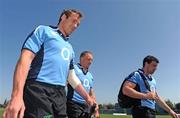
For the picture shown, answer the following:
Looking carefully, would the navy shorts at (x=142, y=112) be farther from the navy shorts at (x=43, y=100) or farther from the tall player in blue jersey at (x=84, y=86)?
the navy shorts at (x=43, y=100)

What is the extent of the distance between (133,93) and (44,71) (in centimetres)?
329

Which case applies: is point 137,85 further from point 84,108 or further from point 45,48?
point 45,48

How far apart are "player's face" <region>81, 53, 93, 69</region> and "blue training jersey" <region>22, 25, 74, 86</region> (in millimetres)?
4662

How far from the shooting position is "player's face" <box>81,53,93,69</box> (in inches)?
395

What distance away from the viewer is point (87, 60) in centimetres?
1008

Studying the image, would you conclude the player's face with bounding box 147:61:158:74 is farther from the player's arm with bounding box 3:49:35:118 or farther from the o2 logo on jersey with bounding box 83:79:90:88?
the player's arm with bounding box 3:49:35:118

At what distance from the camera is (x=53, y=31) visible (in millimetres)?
5363

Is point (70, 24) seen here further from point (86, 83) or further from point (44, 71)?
point (86, 83)

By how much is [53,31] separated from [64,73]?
1.75ft

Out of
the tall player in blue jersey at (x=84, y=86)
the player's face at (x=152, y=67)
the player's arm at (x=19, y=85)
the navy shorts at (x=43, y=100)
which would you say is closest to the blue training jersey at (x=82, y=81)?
the tall player in blue jersey at (x=84, y=86)

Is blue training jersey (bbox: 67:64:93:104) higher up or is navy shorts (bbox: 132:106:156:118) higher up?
blue training jersey (bbox: 67:64:93:104)

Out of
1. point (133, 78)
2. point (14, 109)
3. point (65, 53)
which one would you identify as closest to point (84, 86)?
point (133, 78)

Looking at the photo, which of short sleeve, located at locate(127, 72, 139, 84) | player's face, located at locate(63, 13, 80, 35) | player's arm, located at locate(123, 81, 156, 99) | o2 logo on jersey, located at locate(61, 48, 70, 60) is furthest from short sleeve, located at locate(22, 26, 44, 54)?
short sleeve, located at locate(127, 72, 139, 84)

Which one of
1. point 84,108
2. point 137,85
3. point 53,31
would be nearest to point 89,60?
point 84,108
